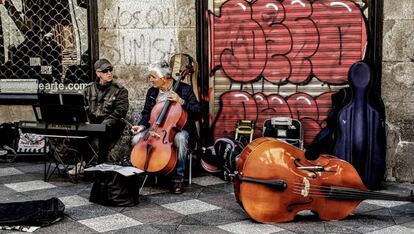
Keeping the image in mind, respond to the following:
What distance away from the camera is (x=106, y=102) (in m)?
7.05

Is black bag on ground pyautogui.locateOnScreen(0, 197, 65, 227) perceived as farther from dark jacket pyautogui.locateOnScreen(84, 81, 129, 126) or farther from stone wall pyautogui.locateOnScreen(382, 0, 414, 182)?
stone wall pyautogui.locateOnScreen(382, 0, 414, 182)

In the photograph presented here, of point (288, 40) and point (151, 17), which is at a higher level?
point (151, 17)

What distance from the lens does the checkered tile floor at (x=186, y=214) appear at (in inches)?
199

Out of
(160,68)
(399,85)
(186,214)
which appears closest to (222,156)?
(160,68)

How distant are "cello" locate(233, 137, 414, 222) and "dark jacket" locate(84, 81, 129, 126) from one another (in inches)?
95.2

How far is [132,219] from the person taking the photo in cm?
536

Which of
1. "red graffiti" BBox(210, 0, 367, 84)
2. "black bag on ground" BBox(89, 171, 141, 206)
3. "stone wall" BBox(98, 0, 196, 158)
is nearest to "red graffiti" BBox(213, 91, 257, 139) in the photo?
"red graffiti" BBox(210, 0, 367, 84)

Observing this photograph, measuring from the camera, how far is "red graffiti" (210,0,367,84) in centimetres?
739

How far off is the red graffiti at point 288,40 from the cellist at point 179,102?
4.17 ft

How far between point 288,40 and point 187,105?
1.87 meters

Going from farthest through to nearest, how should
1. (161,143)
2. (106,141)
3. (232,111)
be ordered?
(232,111) < (106,141) < (161,143)

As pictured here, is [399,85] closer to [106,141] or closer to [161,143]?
[161,143]

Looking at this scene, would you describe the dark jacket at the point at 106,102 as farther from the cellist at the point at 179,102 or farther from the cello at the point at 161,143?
the cello at the point at 161,143

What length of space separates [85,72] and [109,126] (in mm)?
2025
